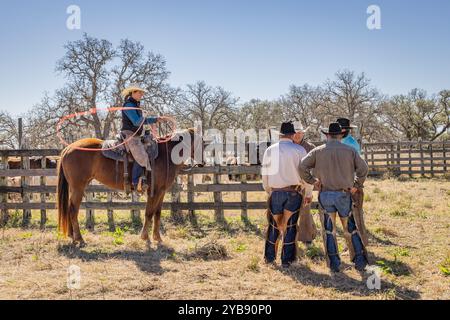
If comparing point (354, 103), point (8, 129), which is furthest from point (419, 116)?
point (8, 129)

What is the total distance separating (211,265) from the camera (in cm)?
606

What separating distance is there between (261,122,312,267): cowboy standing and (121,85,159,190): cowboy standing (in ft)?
8.69

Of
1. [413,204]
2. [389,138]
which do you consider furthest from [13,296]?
[389,138]

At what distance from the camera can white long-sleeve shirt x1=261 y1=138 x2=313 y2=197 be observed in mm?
5844

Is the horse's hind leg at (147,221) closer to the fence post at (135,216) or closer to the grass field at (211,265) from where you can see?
the grass field at (211,265)

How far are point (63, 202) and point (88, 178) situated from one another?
2.10ft

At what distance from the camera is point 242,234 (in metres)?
8.44

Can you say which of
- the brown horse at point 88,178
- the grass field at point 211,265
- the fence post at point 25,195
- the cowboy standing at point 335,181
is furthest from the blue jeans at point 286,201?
the fence post at point 25,195

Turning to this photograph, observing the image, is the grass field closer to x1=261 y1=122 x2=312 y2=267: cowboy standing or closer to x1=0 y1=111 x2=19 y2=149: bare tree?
x1=261 y1=122 x2=312 y2=267: cowboy standing

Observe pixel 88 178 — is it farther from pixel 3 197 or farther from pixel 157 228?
pixel 3 197

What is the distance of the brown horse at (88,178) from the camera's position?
7.79 metres

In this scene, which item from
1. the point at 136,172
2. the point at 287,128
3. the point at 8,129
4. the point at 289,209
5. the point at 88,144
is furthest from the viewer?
the point at 8,129

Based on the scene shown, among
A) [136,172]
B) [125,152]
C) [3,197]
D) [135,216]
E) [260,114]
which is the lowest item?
[135,216]

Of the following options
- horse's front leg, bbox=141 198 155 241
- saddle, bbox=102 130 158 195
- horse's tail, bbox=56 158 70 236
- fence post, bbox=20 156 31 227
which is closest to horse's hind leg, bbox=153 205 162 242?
horse's front leg, bbox=141 198 155 241
